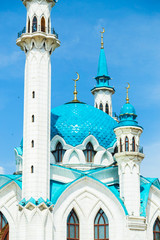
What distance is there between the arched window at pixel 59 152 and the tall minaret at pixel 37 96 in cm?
367

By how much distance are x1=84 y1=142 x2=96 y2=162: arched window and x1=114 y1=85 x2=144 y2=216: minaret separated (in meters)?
2.86

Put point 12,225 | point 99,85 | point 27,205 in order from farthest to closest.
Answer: point 99,85
point 12,225
point 27,205

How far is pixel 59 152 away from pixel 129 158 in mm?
4840

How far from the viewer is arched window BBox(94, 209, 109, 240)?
29469mm

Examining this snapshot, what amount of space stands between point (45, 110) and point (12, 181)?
4193 mm

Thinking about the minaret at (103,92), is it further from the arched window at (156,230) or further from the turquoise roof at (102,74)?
the arched window at (156,230)

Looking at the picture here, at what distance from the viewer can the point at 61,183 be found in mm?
30734

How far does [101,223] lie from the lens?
29594 mm

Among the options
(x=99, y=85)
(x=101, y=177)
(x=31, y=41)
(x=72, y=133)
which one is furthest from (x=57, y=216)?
(x=99, y=85)

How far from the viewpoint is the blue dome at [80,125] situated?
33731 millimetres

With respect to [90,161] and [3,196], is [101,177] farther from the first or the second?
[3,196]

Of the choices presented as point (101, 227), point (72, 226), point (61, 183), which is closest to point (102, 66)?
point (61, 183)

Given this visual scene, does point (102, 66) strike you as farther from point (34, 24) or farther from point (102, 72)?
point (34, 24)

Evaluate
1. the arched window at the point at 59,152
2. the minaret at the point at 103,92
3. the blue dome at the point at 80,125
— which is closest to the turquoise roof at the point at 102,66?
the minaret at the point at 103,92
